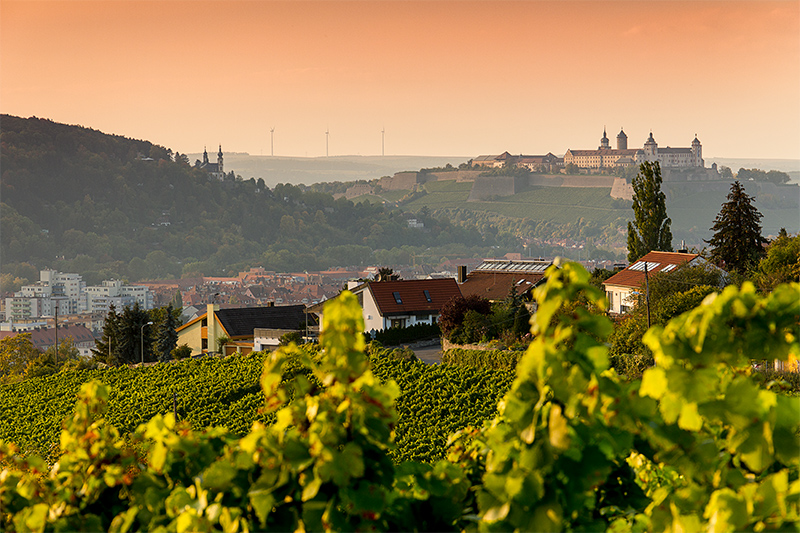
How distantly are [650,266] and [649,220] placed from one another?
7666 millimetres

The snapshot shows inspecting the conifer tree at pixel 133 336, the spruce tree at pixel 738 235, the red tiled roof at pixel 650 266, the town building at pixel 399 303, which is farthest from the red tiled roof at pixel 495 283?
the conifer tree at pixel 133 336

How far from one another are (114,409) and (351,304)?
928 inches

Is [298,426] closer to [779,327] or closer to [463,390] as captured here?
[779,327]

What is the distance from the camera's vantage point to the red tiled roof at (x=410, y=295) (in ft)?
121

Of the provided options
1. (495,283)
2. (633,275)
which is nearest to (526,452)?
(633,275)

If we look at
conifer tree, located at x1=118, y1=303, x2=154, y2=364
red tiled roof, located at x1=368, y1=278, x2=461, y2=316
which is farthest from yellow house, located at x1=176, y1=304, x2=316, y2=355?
red tiled roof, located at x1=368, y1=278, x2=461, y2=316

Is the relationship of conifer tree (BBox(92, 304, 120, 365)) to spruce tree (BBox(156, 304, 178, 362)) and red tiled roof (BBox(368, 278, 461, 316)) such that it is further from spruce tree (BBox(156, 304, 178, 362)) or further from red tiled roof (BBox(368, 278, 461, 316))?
red tiled roof (BBox(368, 278, 461, 316))

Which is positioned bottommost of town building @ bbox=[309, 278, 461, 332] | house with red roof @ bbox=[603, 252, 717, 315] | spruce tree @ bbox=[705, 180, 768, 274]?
town building @ bbox=[309, 278, 461, 332]

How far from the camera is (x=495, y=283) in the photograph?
141 feet

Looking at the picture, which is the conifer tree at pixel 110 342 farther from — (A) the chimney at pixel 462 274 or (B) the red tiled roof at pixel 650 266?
(B) the red tiled roof at pixel 650 266

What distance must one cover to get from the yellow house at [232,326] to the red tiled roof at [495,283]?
8.45 m

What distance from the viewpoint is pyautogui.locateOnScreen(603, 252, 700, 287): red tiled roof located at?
1346 inches

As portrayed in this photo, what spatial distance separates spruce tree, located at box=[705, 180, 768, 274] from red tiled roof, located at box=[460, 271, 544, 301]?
8.73 m

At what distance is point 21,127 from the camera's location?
19662cm
